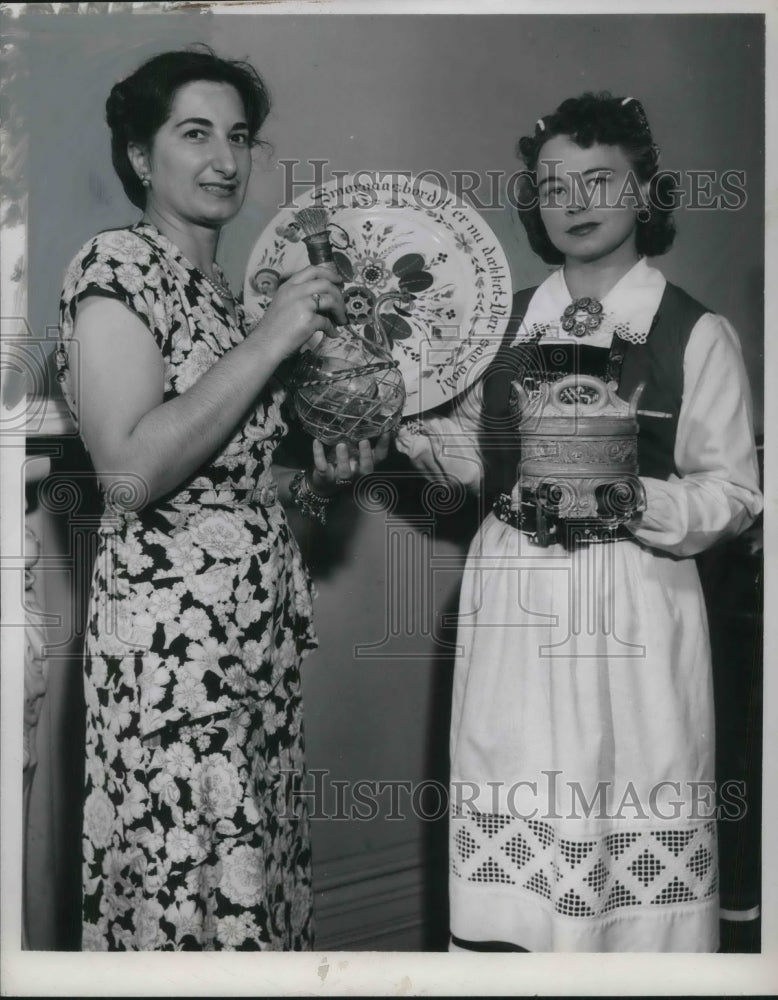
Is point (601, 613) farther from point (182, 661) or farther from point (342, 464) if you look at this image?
point (182, 661)

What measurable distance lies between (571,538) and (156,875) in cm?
91

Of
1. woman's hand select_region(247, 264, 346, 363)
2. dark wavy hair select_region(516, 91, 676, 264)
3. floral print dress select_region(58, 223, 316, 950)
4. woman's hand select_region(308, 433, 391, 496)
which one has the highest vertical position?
dark wavy hair select_region(516, 91, 676, 264)

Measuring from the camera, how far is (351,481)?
1.98m

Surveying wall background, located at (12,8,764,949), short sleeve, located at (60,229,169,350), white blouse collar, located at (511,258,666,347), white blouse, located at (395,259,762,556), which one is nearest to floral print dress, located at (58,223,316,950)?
short sleeve, located at (60,229,169,350)

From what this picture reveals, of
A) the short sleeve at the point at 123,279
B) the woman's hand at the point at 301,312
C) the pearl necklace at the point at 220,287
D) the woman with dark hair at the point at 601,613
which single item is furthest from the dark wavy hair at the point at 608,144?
the short sleeve at the point at 123,279

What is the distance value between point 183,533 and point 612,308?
33.7 inches

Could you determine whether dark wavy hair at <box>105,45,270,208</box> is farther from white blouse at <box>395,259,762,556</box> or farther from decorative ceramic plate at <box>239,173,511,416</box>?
white blouse at <box>395,259,762,556</box>

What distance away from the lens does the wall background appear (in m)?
1.94

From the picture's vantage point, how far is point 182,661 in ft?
5.84

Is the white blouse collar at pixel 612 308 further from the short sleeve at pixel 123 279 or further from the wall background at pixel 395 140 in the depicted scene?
the short sleeve at pixel 123 279

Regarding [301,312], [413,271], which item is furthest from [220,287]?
[413,271]

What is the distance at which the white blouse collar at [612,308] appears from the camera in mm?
1942

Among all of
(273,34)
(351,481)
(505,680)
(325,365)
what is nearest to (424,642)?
(505,680)

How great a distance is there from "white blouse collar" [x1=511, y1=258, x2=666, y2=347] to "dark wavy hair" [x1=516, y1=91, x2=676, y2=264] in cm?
4
